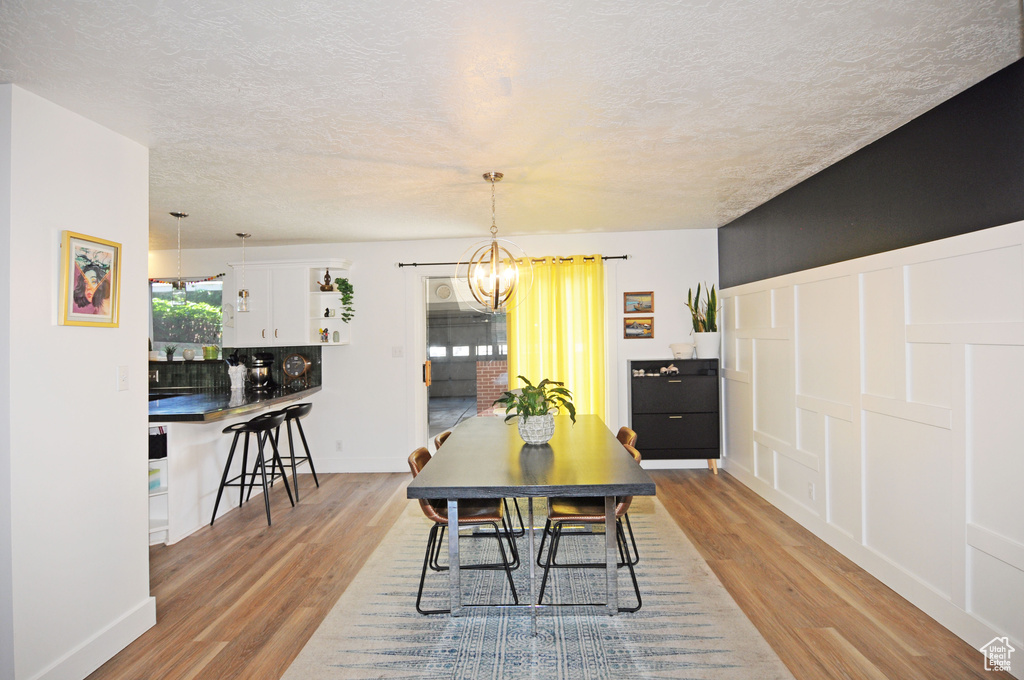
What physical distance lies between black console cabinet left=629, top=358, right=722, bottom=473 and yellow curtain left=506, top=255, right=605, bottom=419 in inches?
17.0

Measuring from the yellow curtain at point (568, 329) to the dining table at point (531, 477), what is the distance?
82.3 inches

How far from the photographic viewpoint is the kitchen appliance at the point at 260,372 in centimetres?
564

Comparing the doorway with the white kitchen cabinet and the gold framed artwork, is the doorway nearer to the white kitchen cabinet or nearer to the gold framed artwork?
the gold framed artwork

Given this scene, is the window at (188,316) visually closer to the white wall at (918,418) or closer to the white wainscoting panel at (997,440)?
the white wall at (918,418)

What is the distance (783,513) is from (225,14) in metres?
4.45

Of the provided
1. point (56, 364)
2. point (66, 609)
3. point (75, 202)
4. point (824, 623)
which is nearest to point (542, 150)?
point (75, 202)

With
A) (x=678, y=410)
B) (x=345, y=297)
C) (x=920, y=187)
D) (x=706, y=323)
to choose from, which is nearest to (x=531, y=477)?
(x=920, y=187)

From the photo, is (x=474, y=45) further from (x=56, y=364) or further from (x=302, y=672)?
(x=302, y=672)

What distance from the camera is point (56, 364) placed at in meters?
2.27

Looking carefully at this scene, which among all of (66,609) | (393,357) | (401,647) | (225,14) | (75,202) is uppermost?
(225,14)

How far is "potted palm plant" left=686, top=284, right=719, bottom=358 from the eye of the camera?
5.34 metres

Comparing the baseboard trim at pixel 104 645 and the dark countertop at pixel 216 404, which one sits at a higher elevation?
the dark countertop at pixel 216 404

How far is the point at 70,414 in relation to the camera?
7.69 feet

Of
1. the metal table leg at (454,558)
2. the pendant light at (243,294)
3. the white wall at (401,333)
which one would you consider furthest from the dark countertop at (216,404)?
the metal table leg at (454,558)
